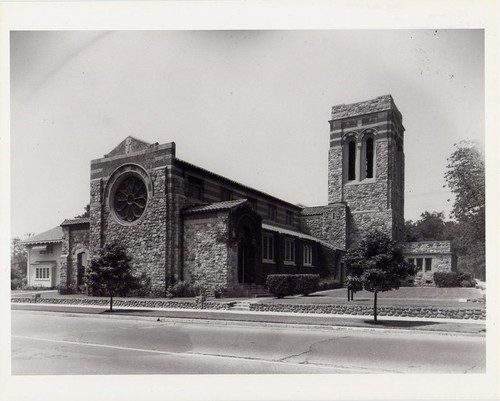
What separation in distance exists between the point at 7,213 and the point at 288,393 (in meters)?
8.52

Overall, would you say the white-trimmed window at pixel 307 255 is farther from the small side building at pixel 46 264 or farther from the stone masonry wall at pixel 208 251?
the small side building at pixel 46 264

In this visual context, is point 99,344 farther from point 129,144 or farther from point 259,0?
point 129,144

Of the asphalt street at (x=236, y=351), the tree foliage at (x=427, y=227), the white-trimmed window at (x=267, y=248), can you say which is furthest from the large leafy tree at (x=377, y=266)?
the tree foliage at (x=427, y=227)

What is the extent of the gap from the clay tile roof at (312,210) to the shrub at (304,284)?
16438mm

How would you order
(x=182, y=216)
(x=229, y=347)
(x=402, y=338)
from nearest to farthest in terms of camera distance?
(x=229, y=347) < (x=402, y=338) < (x=182, y=216)

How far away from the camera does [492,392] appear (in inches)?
432

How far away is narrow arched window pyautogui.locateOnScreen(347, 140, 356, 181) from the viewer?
1801 inches

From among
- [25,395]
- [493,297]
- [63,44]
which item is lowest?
[25,395]

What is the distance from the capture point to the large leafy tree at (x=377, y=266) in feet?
61.2

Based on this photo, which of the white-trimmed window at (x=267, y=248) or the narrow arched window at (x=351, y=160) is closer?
the white-trimmed window at (x=267, y=248)

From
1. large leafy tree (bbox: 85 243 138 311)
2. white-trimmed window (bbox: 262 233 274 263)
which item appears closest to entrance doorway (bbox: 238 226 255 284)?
white-trimmed window (bbox: 262 233 274 263)

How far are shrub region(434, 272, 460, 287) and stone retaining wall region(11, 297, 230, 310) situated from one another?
75.4 ft

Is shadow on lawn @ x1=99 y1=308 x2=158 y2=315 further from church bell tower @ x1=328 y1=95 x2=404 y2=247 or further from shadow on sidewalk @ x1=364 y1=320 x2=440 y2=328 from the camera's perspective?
church bell tower @ x1=328 y1=95 x2=404 y2=247

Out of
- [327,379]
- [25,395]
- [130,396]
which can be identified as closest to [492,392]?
[327,379]
